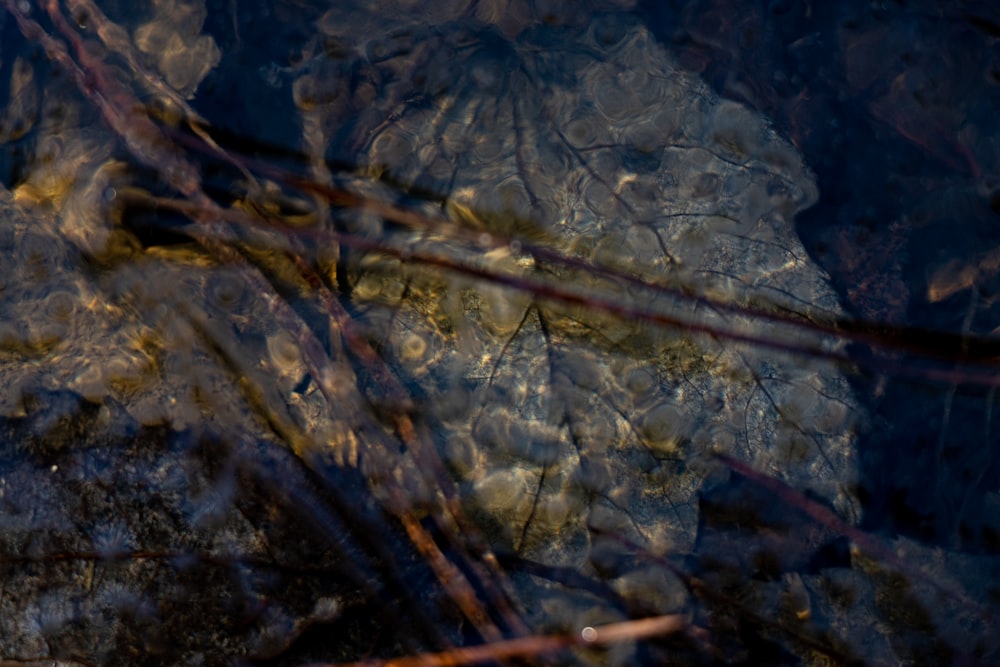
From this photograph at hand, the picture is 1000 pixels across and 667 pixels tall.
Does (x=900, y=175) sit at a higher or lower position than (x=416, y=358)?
higher

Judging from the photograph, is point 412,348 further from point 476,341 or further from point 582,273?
point 582,273

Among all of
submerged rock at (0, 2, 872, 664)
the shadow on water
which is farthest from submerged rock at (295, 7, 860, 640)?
the shadow on water

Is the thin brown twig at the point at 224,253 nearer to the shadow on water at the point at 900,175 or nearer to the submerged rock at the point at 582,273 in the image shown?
the submerged rock at the point at 582,273

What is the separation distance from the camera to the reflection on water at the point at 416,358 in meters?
2.82

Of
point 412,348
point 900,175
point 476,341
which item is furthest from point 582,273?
point 900,175

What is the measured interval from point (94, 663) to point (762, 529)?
282cm

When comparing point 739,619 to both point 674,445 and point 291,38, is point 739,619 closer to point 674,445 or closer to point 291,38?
point 674,445

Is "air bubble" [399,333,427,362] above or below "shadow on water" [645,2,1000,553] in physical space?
below

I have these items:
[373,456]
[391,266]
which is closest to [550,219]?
[391,266]

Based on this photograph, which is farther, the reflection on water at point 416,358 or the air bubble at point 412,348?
the air bubble at point 412,348

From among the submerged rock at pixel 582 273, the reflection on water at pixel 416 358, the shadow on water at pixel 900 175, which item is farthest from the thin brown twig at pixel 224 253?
the shadow on water at pixel 900 175

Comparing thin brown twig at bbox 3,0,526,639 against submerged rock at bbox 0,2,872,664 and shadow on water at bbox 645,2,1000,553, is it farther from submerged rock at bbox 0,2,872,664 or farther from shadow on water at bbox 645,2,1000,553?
shadow on water at bbox 645,2,1000,553

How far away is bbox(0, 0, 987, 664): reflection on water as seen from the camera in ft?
9.24

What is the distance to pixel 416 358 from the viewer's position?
3059 millimetres
